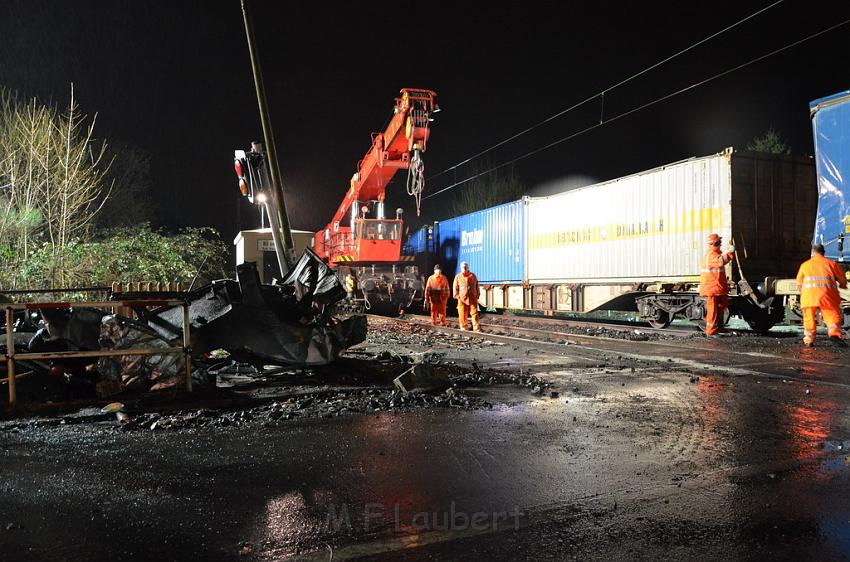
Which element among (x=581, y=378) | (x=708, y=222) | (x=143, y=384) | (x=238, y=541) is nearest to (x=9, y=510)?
(x=238, y=541)

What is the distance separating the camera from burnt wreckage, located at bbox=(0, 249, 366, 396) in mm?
5633

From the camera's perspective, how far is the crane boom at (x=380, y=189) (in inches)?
511

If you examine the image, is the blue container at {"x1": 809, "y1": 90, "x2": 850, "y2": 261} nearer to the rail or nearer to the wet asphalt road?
the wet asphalt road

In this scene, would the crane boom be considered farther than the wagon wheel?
Yes

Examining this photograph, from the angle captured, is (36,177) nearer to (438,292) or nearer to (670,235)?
(438,292)

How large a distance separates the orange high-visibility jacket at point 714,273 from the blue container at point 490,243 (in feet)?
27.0

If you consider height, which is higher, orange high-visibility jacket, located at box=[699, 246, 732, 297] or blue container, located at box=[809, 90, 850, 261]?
blue container, located at box=[809, 90, 850, 261]

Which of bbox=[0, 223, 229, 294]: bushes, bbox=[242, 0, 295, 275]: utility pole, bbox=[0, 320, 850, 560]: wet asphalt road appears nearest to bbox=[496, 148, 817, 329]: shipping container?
bbox=[0, 320, 850, 560]: wet asphalt road

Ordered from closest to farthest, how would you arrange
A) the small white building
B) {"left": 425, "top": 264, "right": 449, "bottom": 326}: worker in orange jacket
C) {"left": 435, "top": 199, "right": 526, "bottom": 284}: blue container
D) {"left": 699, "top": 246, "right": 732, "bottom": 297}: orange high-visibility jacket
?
{"left": 699, "top": 246, "right": 732, "bottom": 297}: orange high-visibility jacket < {"left": 425, "top": 264, "right": 449, "bottom": 326}: worker in orange jacket < {"left": 435, "top": 199, "right": 526, "bottom": 284}: blue container < the small white building

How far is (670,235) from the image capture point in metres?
13.3

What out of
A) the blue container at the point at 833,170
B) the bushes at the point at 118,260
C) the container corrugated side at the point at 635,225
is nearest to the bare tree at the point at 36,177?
the bushes at the point at 118,260

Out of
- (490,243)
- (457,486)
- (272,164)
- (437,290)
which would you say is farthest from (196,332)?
(490,243)

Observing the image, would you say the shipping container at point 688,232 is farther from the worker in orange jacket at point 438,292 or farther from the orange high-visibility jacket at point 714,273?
the worker in orange jacket at point 438,292

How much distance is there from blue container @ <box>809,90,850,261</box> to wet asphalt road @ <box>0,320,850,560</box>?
567 cm
